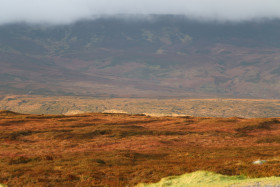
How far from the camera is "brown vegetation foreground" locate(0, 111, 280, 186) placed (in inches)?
818

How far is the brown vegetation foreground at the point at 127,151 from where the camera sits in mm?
20784

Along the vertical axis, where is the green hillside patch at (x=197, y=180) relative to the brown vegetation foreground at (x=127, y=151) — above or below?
above

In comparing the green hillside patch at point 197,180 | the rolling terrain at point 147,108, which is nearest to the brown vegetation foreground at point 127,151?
the green hillside patch at point 197,180

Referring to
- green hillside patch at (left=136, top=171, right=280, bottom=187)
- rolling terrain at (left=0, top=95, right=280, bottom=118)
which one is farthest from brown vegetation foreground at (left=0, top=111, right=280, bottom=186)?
rolling terrain at (left=0, top=95, right=280, bottom=118)

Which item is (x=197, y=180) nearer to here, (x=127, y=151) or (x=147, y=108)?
(x=127, y=151)

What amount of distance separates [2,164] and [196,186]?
15959mm

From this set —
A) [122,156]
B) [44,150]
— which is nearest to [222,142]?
[122,156]

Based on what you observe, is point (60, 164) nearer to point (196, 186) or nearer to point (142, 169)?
point (142, 169)

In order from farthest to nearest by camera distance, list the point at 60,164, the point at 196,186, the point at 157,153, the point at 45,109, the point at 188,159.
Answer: the point at 45,109 → the point at 157,153 → the point at 188,159 → the point at 60,164 → the point at 196,186

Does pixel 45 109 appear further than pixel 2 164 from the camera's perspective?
Yes

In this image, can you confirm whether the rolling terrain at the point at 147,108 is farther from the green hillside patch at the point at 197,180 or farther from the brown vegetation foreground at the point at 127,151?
the green hillside patch at the point at 197,180

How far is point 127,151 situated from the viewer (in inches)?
1283

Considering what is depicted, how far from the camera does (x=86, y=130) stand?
157 feet

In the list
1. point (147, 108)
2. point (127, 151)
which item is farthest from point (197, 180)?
point (147, 108)
